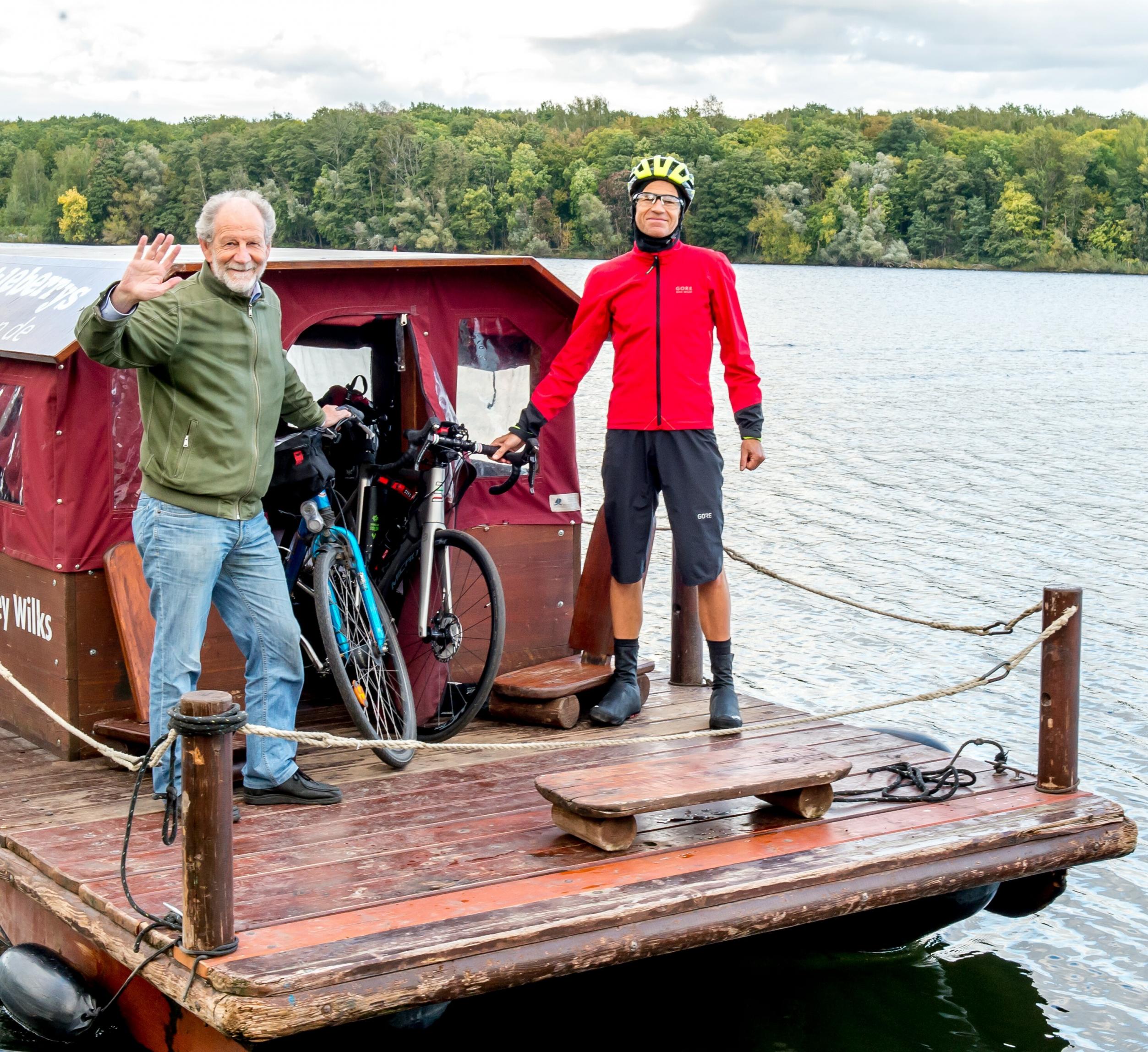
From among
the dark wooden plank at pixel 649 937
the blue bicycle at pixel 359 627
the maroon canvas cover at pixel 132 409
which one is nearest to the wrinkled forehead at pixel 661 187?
the maroon canvas cover at pixel 132 409

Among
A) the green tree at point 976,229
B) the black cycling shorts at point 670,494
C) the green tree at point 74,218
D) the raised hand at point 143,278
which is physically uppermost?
the green tree at point 976,229

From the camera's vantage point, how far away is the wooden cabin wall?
605 cm

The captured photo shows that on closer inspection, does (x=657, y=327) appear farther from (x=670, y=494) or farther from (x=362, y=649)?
(x=362, y=649)

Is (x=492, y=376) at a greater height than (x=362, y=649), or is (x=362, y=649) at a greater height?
(x=492, y=376)

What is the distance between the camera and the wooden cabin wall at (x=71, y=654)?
6.05 meters

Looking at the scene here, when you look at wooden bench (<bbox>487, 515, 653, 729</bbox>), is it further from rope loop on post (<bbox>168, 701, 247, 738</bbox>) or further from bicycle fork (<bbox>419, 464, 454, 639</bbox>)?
rope loop on post (<bbox>168, 701, 247, 738</bbox>)

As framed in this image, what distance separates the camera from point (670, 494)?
20.8 feet

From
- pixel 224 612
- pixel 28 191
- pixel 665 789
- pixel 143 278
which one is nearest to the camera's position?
pixel 143 278

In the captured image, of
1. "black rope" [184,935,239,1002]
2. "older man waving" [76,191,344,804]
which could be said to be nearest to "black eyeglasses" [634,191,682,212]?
"older man waving" [76,191,344,804]

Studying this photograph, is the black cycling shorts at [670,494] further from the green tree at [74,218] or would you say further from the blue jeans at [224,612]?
the green tree at [74,218]

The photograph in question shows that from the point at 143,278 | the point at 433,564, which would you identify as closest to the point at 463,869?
the point at 433,564

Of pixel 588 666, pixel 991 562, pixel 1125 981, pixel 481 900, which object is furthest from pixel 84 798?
pixel 991 562

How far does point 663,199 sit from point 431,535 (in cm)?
171

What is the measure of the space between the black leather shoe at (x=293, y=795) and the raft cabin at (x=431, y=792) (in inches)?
3.1
